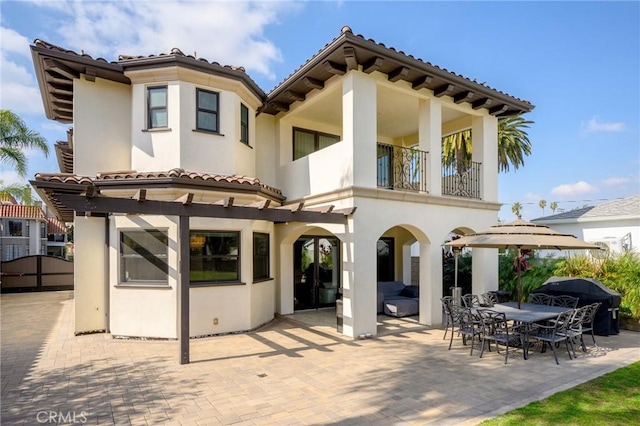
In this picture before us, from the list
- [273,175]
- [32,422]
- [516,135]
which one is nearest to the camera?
[32,422]

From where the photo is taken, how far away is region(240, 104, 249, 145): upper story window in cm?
1193

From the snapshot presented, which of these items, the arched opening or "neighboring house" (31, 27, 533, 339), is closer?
"neighboring house" (31, 27, 533, 339)

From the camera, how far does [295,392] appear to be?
20.4 feet

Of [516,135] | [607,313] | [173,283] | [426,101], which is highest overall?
[516,135]

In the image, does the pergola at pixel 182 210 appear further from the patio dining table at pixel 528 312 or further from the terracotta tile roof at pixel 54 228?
the terracotta tile roof at pixel 54 228

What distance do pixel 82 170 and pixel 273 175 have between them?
620cm

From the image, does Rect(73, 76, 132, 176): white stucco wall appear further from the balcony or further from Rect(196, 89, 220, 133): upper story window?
the balcony

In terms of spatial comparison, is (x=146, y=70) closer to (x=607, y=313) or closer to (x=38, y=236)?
(x=607, y=313)

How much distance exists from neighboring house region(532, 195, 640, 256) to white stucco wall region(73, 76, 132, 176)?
1870 centimetres

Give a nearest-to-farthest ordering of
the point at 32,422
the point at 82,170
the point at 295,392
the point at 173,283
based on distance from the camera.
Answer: the point at 32,422 < the point at 295,392 < the point at 173,283 < the point at 82,170

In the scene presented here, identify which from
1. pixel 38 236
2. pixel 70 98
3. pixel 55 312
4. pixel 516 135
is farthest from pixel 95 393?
pixel 38 236

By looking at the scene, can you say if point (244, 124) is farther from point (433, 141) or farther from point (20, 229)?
point (20, 229)

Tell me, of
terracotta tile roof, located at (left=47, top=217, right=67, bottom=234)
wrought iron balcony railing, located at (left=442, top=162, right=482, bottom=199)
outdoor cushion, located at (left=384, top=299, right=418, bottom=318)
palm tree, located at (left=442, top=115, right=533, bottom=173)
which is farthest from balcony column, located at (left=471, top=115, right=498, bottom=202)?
terracotta tile roof, located at (left=47, top=217, right=67, bottom=234)

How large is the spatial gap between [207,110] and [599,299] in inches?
513
